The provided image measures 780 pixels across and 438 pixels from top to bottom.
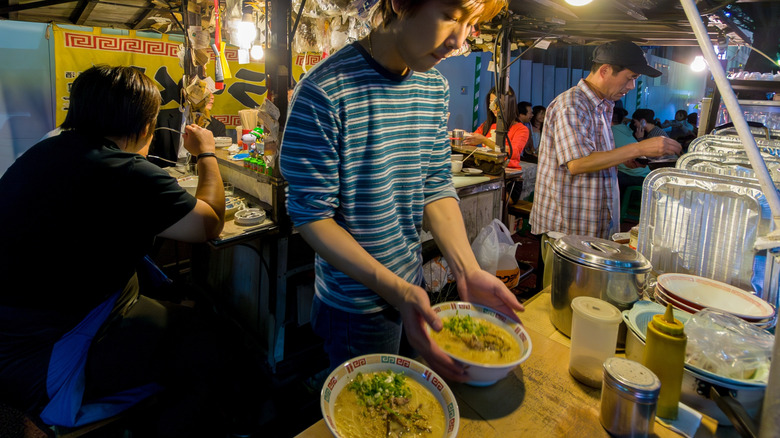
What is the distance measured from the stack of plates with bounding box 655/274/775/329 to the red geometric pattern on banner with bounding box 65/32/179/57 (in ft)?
24.0

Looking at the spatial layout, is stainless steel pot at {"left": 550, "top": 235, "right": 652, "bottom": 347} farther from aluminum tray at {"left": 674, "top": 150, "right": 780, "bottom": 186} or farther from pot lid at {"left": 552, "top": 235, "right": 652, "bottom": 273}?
aluminum tray at {"left": 674, "top": 150, "right": 780, "bottom": 186}

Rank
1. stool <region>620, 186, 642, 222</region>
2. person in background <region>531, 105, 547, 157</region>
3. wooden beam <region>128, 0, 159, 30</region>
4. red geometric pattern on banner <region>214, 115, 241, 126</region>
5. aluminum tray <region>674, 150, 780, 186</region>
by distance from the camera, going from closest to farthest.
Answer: aluminum tray <region>674, 150, 780, 186</region> → wooden beam <region>128, 0, 159, 30</region> → red geometric pattern on banner <region>214, 115, 241, 126</region> → stool <region>620, 186, 642, 222</region> → person in background <region>531, 105, 547, 157</region>

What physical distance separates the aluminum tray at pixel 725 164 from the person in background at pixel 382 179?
5.03 feet

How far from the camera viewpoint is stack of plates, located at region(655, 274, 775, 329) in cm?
139

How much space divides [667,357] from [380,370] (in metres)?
0.76

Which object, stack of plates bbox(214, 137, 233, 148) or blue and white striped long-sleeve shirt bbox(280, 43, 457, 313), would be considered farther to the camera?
stack of plates bbox(214, 137, 233, 148)

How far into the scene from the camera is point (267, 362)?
10.6 feet

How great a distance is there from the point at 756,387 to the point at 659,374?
0.75 feet

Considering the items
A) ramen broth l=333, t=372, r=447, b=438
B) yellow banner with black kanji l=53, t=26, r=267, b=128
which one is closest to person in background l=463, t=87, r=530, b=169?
yellow banner with black kanji l=53, t=26, r=267, b=128

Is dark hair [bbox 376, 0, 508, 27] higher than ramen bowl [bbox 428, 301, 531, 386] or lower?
higher

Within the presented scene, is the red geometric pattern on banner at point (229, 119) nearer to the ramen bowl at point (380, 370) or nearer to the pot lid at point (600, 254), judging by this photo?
the pot lid at point (600, 254)

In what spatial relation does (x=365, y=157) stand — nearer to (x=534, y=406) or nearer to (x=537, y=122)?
(x=534, y=406)

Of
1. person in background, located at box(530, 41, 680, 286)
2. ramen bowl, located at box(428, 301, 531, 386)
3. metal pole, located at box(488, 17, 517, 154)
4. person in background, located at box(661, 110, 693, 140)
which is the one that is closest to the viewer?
ramen bowl, located at box(428, 301, 531, 386)

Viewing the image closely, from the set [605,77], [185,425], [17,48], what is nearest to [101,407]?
[185,425]
